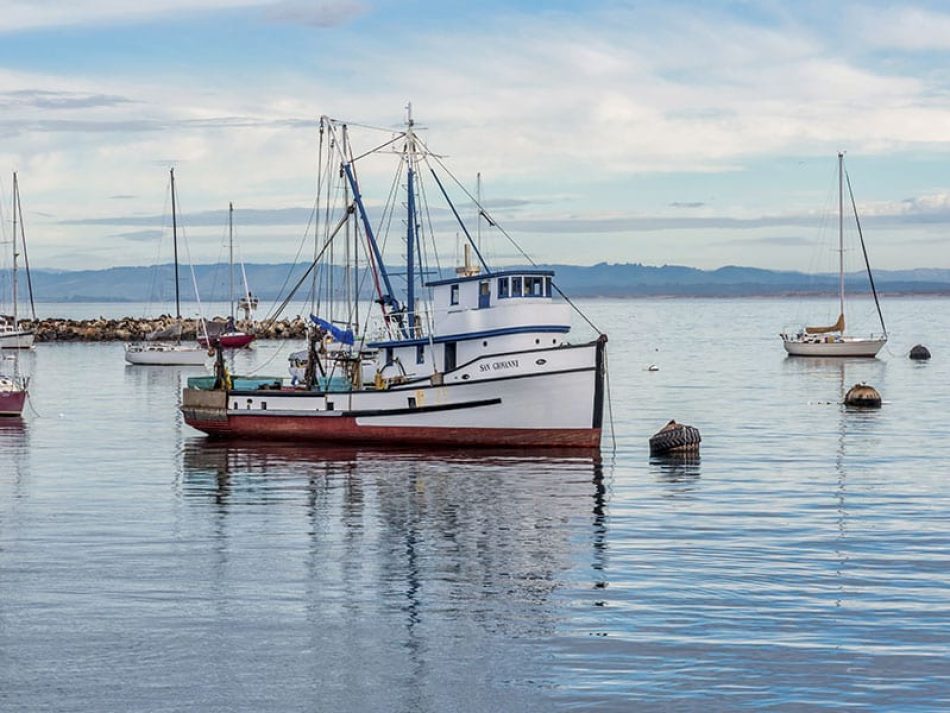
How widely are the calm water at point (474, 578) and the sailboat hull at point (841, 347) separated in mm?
64582

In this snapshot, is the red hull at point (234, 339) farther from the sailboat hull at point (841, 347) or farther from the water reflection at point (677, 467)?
the water reflection at point (677, 467)

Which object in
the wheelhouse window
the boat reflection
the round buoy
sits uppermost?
the wheelhouse window

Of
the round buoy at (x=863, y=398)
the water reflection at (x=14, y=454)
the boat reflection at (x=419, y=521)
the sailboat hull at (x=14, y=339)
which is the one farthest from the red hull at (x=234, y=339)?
the boat reflection at (x=419, y=521)

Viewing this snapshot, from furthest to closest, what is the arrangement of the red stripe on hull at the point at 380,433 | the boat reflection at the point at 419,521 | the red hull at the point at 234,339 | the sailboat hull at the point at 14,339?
the sailboat hull at the point at 14,339 < the red hull at the point at 234,339 < the red stripe on hull at the point at 380,433 < the boat reflection at the point at 419,521

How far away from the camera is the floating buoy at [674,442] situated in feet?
159

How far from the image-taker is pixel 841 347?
118 m

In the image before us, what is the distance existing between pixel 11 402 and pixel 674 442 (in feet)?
106

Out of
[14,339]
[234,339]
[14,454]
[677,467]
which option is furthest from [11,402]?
[14,339]

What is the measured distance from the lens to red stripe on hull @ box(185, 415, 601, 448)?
49062 millimetres

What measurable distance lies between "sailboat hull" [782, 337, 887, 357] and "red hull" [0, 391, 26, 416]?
72.9 m

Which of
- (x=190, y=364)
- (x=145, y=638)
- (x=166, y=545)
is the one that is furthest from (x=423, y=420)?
(x=190, y=364)

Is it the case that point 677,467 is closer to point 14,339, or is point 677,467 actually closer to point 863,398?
point 863,398

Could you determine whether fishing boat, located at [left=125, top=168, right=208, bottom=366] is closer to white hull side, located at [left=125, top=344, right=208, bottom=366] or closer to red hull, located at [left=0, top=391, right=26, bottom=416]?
white hull side, located at [left=125, top=344, right=208, bottom=366]

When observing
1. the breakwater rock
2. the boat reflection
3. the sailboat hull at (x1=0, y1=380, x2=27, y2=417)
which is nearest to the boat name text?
the boat reflection
